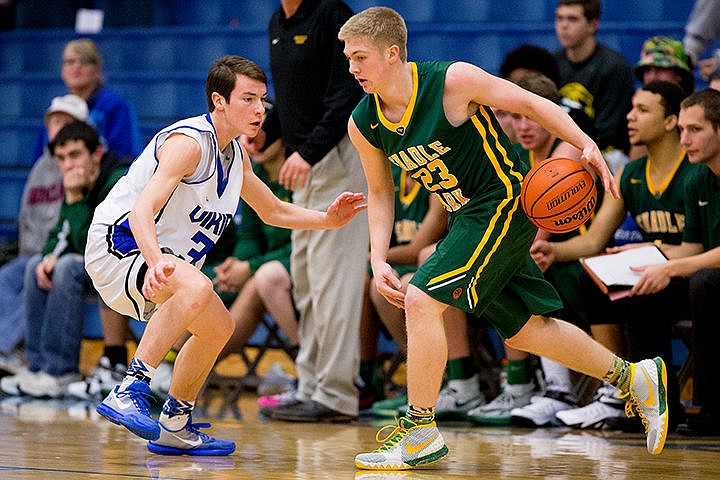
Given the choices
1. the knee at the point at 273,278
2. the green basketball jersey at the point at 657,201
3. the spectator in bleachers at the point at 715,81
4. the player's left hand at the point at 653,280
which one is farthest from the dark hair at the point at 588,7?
the knee at the point at 273,278

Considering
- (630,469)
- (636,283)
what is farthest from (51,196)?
(630,469)

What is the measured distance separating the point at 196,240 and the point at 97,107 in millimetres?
3816

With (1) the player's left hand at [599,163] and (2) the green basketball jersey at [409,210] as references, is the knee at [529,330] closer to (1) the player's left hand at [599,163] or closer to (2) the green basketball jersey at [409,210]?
(1) the player's left hand at [599,163]

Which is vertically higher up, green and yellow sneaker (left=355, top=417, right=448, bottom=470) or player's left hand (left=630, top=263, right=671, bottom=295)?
player's left hand (left=630, top=263, right=671, bottom=295)

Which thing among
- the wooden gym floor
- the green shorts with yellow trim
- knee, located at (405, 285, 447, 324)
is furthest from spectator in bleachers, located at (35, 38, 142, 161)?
knee, located at (405, 285, 447, 324)

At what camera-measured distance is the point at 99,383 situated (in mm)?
6285

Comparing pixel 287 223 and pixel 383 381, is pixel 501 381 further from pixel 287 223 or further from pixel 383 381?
pixel 287 223

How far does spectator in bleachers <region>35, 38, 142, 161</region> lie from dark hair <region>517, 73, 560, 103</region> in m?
3.28

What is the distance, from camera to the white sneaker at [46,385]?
250 inches

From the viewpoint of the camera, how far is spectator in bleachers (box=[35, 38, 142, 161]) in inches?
297

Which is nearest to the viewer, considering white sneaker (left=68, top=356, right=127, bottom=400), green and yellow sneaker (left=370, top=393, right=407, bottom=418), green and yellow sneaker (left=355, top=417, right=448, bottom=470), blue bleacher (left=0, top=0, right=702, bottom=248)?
green and yellow sneaker (left=355, top=417, right=448, bottom=470)

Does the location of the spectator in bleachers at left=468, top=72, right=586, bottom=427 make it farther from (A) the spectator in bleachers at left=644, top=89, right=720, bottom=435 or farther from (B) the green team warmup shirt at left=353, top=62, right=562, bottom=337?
(B) the green team warmup shirt at left=353, top=62, right=562, bottom=337

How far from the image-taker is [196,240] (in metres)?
4.08

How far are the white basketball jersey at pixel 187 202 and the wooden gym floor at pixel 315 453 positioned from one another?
2.53 ft
